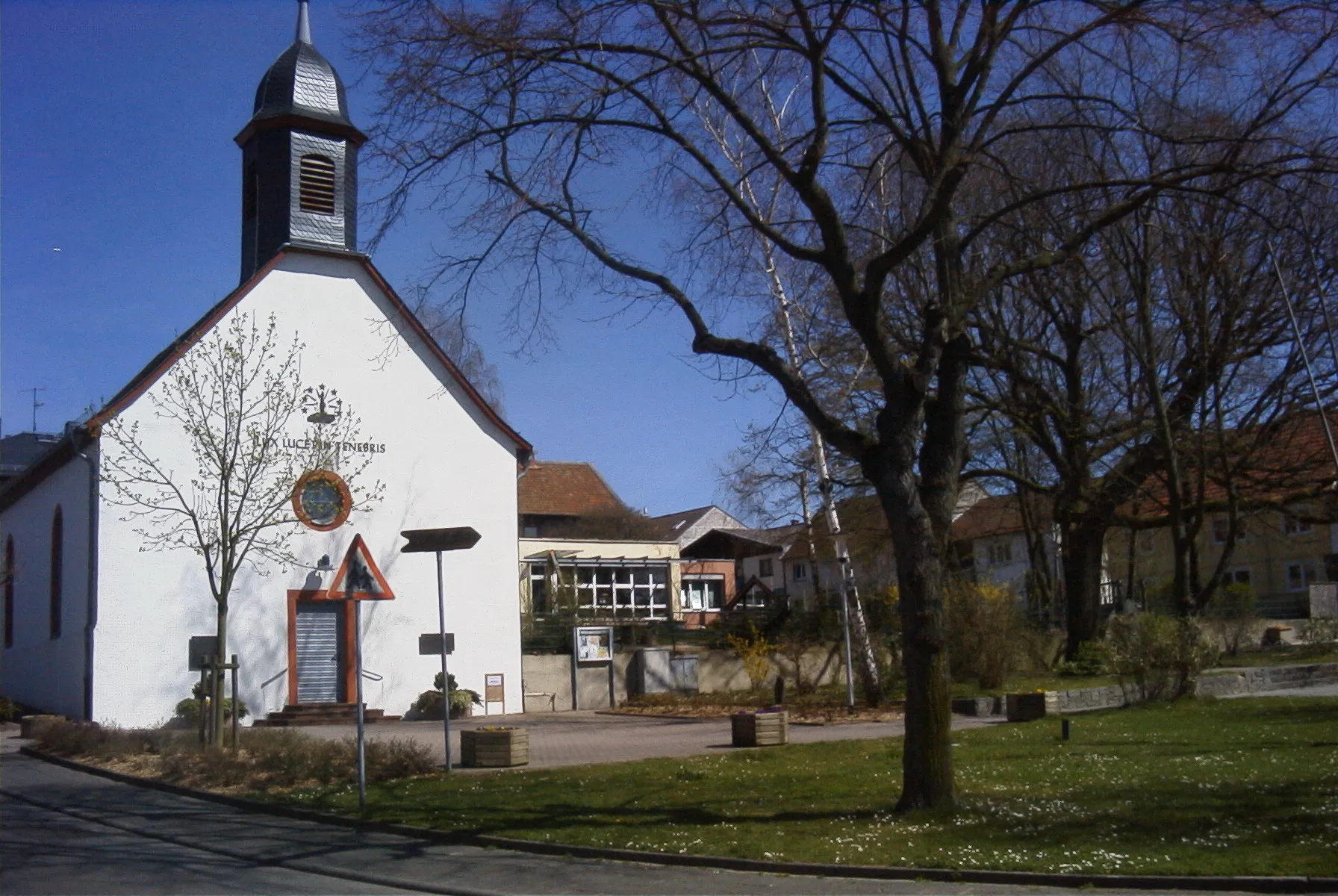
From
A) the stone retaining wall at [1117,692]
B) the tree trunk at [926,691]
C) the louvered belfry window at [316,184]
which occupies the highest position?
the louvered belfry window at [316,184]

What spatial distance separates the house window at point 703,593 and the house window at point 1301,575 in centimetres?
2873

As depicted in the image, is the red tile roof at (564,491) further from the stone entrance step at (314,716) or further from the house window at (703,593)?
the stone entrance step at (314,716)

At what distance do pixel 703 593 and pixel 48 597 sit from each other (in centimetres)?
4403

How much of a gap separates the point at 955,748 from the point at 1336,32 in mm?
10230

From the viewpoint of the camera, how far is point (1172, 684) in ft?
72.9

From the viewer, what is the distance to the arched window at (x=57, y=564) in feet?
92.9

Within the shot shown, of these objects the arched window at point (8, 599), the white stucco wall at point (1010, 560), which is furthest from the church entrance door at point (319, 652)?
the white stucco wall at point (1010, 560)

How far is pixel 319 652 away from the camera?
2814 cm

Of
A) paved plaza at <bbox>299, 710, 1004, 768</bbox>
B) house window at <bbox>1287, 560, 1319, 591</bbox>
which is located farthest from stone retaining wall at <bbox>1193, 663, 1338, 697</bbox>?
house window at <bbox>1287, 560, 1319, 591</bbox>

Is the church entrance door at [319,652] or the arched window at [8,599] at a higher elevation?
the arched window at [8,599]

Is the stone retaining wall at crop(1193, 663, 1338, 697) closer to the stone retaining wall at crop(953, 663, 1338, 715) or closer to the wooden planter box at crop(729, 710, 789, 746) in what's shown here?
the stone retaining wall at crop(953, 663, 1338, 715)

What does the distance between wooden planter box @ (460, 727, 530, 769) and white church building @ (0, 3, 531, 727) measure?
34.2 ft

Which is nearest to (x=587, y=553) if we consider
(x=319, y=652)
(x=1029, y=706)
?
(x=319, y=652)

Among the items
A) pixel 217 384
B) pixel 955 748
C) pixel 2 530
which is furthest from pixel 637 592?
pixel 955 748
